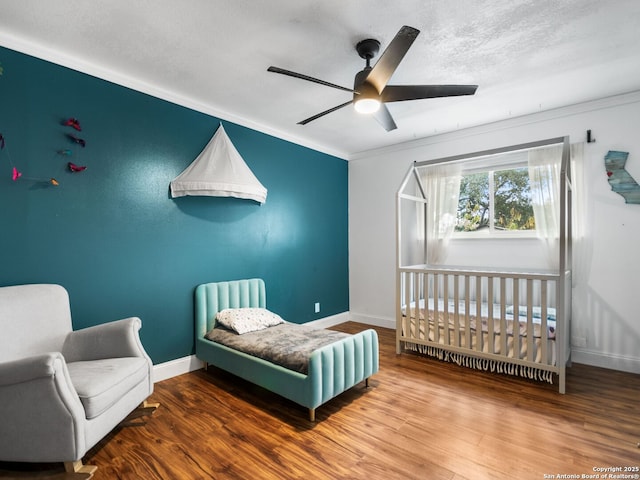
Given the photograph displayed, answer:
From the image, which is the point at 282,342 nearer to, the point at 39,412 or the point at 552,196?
the point at 39,412

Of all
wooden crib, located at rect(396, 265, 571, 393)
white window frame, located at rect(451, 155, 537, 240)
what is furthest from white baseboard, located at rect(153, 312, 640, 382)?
white window frame, located at rect(451, 155, 537, 240)

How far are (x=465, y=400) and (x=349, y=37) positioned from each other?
2.73 m

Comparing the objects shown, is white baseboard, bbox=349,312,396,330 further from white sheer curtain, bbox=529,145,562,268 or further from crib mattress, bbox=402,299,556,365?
white sheer curtain, bbox=529,145,562,268

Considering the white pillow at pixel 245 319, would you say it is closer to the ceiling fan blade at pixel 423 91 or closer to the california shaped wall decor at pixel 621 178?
the ceiling fan blade at pixel 423 91

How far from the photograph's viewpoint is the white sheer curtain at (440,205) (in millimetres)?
3816

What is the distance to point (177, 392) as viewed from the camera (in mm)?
2553

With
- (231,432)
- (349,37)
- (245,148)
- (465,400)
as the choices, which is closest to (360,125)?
(245,148)

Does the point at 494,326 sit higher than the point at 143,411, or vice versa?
the point at 494,326

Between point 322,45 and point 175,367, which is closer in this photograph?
point 322,45

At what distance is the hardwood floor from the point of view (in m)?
1.68

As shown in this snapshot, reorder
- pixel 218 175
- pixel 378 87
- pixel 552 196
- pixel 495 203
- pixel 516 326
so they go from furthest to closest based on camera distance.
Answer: pixel 495 203, pixel 552 196, pixel 218 175, pixel 516 326, pixel 378 87

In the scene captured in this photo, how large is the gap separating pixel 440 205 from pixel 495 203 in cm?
61

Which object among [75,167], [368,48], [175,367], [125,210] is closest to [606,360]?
[368,48]

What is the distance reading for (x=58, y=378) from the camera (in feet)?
5.00
